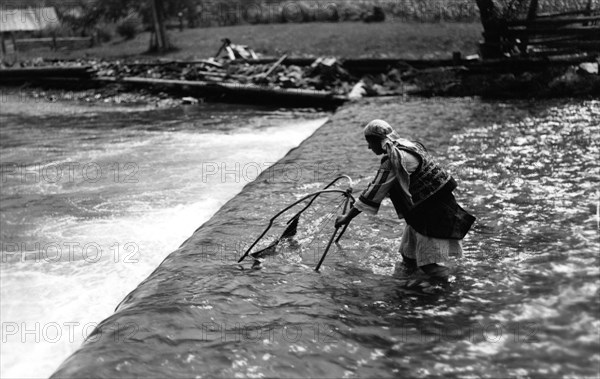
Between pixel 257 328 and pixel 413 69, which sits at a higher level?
pixel 413 69

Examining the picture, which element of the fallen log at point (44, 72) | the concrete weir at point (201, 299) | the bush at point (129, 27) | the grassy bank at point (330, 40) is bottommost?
the concrete weir at point (201, 299)

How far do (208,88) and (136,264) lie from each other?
17178 millimetres

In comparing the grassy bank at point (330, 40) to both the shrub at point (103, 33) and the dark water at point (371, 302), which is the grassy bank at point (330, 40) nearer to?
the shrub at point (103, 33)

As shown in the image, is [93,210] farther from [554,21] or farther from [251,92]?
[554,21]

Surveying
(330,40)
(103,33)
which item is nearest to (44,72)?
(330,40)

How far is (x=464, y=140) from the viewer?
12.9 m

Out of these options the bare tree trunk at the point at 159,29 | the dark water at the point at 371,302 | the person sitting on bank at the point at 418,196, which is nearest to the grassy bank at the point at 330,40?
the bare tree trunk at the point at 159,29

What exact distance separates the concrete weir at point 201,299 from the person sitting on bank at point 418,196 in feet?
4.07

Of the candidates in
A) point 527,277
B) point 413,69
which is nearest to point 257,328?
point 527,277

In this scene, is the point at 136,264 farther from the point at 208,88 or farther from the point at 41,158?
the point at 208,88

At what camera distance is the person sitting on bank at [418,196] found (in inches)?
217

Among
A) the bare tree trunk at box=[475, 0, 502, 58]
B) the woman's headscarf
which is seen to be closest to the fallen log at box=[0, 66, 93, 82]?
the bare tree trunk at box=[475, 0, 502, 58]

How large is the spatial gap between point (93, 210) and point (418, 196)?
7340 millimetres

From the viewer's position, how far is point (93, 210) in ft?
36.2
